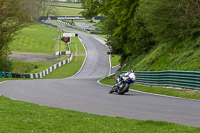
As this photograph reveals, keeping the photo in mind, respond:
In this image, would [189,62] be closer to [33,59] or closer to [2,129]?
[2,129]

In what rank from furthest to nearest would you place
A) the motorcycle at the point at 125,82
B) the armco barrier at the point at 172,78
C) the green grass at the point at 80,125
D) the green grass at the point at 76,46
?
the green grass at the point at 76,46 → the armco barrier at the point at 172,78 → the motorcycle at the point at 125,82 → the green grass at the point at 80,125

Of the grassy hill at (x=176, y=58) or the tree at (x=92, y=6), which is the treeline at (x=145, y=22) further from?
the grassy hill at (x=176, y=58)

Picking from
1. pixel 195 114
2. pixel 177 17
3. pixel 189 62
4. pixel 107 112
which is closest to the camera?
pixel 195 114

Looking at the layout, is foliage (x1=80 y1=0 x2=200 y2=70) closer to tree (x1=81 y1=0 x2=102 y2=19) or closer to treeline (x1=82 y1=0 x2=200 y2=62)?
treeline (x1=82 y1=0 x2=200 y2=62)

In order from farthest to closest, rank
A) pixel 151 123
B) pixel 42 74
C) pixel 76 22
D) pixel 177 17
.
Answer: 1. pixel 76 22
2. pixel 42 74
3. pixel 177 17
4. pixel 151 123

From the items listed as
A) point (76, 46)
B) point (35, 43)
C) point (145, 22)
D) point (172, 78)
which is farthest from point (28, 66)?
point (172, 78)

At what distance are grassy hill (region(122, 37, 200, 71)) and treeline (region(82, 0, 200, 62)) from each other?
65 centimetres

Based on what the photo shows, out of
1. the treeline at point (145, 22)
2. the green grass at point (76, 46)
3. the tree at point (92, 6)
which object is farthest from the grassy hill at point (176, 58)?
the green grass at point (76, 46)

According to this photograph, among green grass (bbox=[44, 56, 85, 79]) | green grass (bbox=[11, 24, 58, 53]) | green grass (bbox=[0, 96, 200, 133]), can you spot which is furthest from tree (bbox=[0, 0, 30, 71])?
green grass (bbox=[11, 24, 58, 53])

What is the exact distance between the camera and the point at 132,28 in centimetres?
3891

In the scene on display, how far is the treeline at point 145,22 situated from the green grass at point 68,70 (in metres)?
13.1

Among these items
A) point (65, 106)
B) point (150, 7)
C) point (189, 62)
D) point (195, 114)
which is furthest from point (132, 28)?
point (195, 114)

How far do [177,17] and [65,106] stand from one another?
16.5 metres

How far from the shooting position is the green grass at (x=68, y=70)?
5892 centimetres
